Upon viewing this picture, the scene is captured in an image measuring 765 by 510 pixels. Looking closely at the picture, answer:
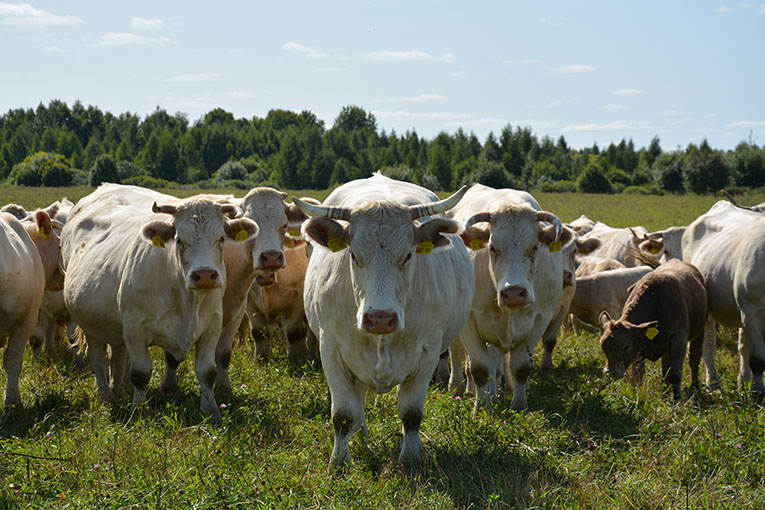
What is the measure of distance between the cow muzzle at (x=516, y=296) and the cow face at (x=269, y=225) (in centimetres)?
251

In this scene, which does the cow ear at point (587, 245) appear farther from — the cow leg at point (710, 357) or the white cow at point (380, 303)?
the white cow at point (380, 303)

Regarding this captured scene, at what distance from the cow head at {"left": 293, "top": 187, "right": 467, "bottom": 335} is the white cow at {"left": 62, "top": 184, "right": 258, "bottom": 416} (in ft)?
5.52

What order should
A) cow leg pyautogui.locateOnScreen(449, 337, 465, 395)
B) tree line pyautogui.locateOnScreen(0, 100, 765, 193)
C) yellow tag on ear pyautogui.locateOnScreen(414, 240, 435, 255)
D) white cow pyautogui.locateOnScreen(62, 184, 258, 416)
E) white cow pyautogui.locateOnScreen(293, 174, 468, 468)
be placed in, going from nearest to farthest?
1. white cow pyautogui.locateOnScreen(293, 174, 468, 468)
2. yellow tag on ear pyautogui.locateOnScreen(414, 240, 435, 255)
3. white cow pyautogui.locateOnScreen(62, 184, 258, 416)
4. cow leg pyautogui.locateOnScreen(449, 337, 465, 395)
5. tree line pyautogui.locateOnScreen(0, 100, 765, 193)

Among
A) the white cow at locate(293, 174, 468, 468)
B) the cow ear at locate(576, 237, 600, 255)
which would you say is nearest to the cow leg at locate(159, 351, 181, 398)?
the white cow at locate(293, 174, 468, 468)

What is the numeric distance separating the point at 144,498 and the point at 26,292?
360cm

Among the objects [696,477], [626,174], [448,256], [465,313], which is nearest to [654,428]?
[696,477]

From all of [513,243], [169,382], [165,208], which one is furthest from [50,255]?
[513,243]

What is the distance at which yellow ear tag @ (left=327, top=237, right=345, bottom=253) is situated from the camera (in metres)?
5.10

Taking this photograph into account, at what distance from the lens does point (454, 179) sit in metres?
94.1

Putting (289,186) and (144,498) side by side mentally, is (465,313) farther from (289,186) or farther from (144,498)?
(289,186)

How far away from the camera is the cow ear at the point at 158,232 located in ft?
21.4

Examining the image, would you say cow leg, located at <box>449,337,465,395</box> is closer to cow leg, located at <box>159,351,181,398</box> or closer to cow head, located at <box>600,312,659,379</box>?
cow head, located at <box>600,312,659,379</box>

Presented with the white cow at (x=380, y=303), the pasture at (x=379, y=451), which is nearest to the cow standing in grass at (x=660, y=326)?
the pasture at (x=379, y=451)

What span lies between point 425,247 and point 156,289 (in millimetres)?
3026
